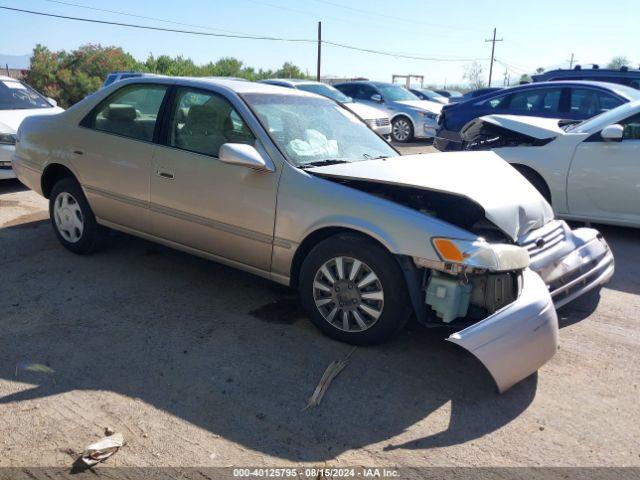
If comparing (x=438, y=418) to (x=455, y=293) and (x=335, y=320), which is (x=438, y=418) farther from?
(x=335, y=320)

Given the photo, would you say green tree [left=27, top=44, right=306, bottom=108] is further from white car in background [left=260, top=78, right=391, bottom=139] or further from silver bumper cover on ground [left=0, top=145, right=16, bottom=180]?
silver bumper cover on ground [left=0, top=145, right=16, bottom=180]

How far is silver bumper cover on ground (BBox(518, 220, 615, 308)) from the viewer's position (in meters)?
3.65

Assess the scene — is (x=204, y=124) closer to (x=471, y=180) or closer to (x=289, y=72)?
(x=471, y=180)

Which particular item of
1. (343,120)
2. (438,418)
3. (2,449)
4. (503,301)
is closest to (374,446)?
(438,418)

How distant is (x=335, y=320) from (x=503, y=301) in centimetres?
106

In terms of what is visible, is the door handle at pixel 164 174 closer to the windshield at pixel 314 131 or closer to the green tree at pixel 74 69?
the windshield at pixel 314 131

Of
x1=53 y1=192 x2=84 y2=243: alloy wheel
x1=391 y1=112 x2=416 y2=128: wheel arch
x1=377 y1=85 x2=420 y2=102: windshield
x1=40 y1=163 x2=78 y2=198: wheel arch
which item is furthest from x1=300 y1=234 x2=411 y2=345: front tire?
x1=377 y1=85 x2=420 y2=102: windshield

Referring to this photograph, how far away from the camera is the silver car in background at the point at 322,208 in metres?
3.19

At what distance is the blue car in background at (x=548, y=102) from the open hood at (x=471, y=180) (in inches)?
169

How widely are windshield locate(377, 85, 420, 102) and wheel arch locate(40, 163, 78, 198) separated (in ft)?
36.9

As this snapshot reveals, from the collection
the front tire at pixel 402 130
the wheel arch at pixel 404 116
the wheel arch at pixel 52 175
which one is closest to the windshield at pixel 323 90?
the wheel arch at pixel 404 116

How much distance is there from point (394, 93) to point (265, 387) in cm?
1353

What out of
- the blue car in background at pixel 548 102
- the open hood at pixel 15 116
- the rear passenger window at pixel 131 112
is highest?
the blue car in background at pixel 548 102

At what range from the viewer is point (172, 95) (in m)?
4.42
